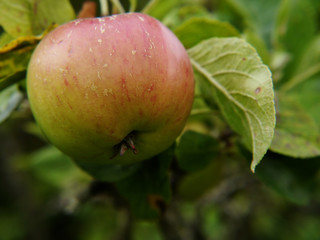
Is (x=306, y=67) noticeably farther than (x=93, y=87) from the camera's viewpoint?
Yes

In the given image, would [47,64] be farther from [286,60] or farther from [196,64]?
[286,60]

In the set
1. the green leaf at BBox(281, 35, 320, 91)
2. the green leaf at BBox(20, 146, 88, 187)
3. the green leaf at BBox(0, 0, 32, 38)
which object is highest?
the green leaf at BBox(0, 0, 32, 38)

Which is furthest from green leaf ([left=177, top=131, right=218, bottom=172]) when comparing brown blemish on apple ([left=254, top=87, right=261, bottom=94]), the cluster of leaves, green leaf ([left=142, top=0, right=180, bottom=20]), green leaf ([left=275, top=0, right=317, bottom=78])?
green leaf ([left=275, top=0, right=317, bottom=78])

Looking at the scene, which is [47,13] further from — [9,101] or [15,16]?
[9,101]

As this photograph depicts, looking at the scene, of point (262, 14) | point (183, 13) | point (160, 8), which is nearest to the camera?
point (160, 8)

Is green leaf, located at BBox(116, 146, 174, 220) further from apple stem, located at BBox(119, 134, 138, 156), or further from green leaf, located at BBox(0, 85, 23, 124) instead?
green leaf, located at BBox(0, 85, 23, 124)

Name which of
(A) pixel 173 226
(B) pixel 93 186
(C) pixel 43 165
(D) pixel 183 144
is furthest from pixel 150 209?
(C) pixel 43 165

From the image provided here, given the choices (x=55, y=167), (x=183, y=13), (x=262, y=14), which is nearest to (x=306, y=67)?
(x=262, y=14)

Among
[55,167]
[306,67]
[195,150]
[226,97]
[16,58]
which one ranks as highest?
[16,58]
